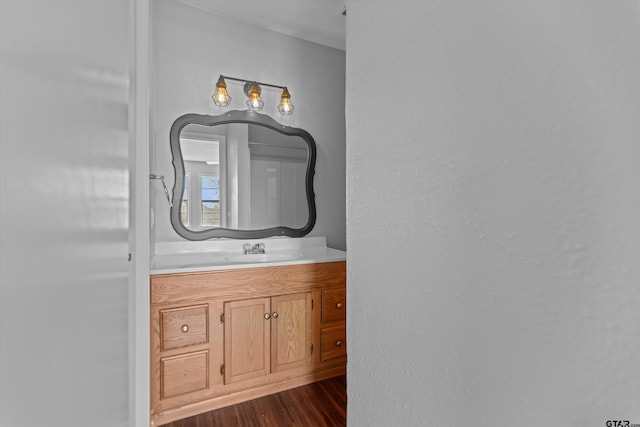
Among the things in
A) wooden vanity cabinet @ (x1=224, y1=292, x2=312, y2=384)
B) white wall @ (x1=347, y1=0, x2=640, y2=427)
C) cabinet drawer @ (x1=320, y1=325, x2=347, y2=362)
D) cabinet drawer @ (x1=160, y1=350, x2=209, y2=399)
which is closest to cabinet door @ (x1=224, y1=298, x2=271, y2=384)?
wooden vanity cabinet @ (x1=224, y1=292, x2=312, y2=384)

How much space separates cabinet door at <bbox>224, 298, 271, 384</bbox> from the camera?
166 centimetres

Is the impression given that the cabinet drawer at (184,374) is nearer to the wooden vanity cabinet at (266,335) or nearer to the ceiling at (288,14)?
the wooden vanity cabinet at (266,335)

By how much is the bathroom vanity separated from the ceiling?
1.49 m

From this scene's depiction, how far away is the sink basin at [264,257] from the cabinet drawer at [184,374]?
539 millimetres

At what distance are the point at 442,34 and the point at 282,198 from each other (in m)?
1.81

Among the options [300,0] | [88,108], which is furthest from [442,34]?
[300,0]

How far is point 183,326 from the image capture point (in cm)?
155

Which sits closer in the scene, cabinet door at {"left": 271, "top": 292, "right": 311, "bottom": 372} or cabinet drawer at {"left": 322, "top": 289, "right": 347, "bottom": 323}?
cabinet door at {"left": 271, "top": 292, "right": 311, "bottom": 372}

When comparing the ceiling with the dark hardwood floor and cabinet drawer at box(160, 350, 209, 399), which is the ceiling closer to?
cabinet drawer at box(160, 350, 209, 399)

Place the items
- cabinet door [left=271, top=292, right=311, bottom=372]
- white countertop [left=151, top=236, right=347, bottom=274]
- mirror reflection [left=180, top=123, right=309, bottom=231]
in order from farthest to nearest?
1. mirror reflection [left=180, top=123, right=309, bottom=231]
2. cabinet door [left=271, top=292, right=311, bottom=372]
3. white countertop [left=151, top=236, right=347, bottom=274]

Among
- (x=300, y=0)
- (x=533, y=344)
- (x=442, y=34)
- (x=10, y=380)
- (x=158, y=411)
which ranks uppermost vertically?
(x=300, y=0)

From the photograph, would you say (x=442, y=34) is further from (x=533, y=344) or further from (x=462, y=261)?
(x=533, y=344)

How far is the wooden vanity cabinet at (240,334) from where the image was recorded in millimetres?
1524

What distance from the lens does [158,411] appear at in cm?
151
